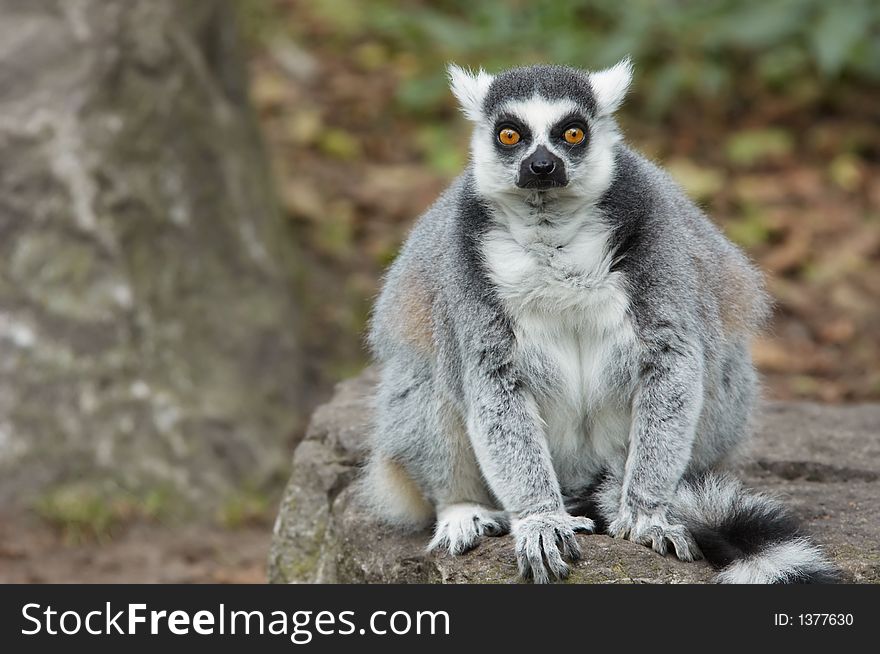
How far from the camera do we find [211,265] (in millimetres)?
10094

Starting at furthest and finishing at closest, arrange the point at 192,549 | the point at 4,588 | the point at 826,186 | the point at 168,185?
the point at 826,186 → the point at 168,185 → the point at 192,549 → the point at 4,588

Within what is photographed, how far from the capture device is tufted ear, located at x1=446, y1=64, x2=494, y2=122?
5590mm

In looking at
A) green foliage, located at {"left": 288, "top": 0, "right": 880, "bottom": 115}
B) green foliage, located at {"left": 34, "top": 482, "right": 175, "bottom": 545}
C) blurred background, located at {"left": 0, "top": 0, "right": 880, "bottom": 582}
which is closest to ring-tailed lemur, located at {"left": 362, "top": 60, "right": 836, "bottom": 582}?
blurred background, located at {"left": 0, "top": 0, "right": 880, "bottom": 582}

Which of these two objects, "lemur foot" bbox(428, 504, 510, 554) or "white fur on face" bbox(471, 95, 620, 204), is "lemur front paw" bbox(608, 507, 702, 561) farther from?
"white fur on face" bbox(471, 95, 620, 204)

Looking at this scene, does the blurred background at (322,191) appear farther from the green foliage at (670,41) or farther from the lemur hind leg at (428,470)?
the lemur hind leg at (428,470)

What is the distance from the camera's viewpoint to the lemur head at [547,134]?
5219 mm

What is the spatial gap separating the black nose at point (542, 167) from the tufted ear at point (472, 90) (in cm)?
57

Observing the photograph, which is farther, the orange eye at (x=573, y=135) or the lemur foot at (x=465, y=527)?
the lemur foot at (x=465, y=527)

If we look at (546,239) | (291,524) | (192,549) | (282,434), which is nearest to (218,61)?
(282,434)

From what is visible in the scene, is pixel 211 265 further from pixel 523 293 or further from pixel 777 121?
pixel 777 121

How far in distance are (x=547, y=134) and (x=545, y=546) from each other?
5.82 feet

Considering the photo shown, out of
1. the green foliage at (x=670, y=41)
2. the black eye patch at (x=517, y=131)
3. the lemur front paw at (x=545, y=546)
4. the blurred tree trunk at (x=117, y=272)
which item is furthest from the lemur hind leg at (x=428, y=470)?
the green foliage at (x=670, y=41)

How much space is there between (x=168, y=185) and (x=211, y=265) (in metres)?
0.76

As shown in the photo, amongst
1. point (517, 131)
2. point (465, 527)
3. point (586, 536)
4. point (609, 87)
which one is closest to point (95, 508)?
point (465, 527)
